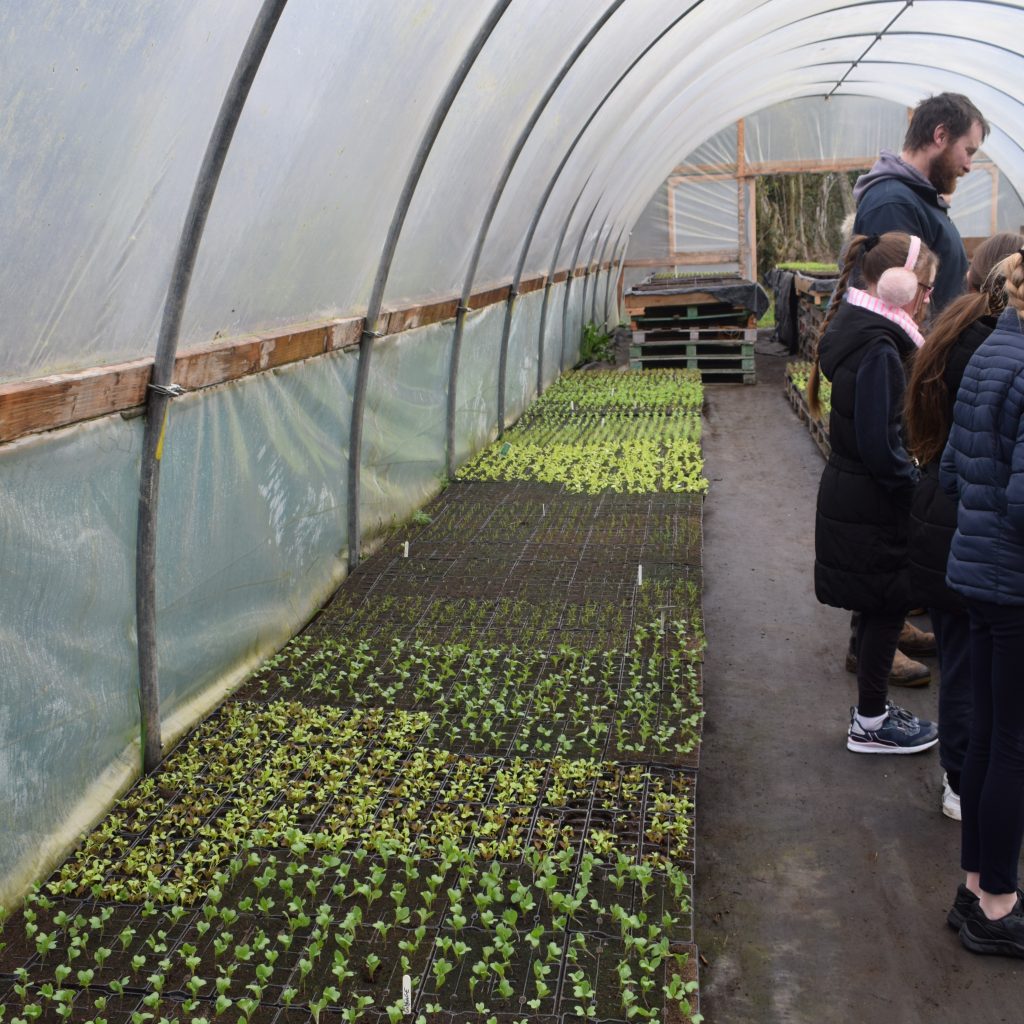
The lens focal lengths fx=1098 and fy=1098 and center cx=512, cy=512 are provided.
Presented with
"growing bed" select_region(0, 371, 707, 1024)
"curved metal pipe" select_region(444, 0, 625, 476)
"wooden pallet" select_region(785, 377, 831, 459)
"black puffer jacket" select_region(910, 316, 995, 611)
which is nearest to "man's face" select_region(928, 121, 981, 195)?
"black puffer jacket" select_region(910, 316, 995, 611)

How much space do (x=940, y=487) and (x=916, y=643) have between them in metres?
2.10

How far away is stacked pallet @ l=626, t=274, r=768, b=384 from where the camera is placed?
13766 millimetres

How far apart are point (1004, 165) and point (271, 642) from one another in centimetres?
1583

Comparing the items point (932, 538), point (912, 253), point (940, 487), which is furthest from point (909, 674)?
point (912, 253)

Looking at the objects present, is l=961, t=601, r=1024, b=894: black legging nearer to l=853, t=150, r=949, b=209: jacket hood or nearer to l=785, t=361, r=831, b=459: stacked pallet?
l=853, t=150, r=949, b=209: jacket hood

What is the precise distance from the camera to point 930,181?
15.5 ft

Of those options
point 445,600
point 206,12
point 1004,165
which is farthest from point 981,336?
point 1004,165

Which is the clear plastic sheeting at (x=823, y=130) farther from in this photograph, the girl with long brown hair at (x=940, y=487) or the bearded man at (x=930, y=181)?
the girl with long brown hair at (x=940, y=487)

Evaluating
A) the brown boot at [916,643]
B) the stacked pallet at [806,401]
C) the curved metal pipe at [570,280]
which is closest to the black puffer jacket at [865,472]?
the brown boot at [916,643]

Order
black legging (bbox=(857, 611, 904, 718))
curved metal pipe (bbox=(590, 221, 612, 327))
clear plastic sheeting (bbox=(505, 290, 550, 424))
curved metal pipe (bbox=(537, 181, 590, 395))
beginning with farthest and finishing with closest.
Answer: curved metal pipe (bbox=(590, 221, 612, 327)) → curved metal pipe (bbox=(537, 181, 590, 395)) → clear plastic sheeting (bbox=(505, 290, 550, 424)) → black legging (bbox=(857, 611, 904, 718))

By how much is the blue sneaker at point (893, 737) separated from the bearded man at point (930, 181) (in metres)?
1.82

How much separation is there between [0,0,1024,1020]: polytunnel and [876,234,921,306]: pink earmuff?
221 cm

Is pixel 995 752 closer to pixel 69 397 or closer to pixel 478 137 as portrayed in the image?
pixel 69 397

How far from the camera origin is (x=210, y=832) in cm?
335
